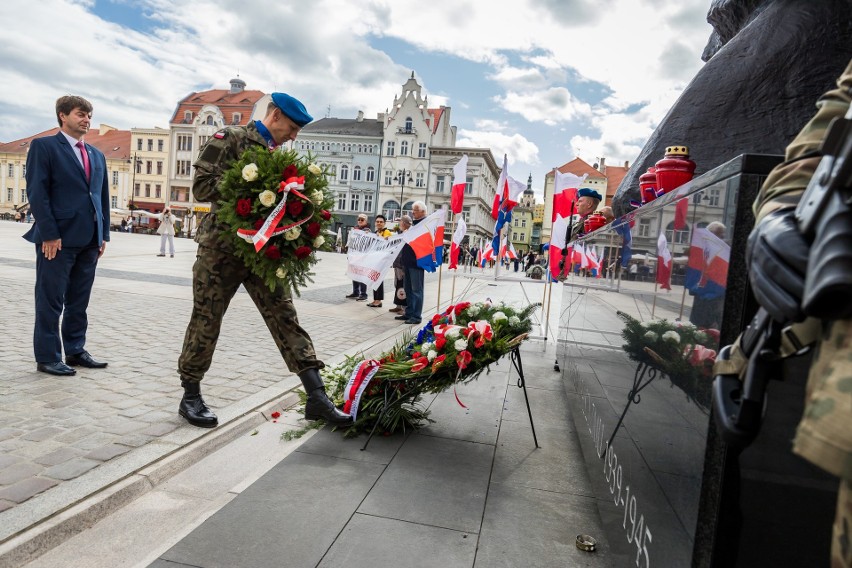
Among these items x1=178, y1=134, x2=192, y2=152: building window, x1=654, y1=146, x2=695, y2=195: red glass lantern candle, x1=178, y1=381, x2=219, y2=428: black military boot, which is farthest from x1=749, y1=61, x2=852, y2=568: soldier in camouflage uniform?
x1=178, y1=134, x2=192, y2=152: building window

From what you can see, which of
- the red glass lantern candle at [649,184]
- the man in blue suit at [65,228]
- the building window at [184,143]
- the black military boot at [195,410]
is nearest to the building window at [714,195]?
the red glass lantern candle at [649,184]

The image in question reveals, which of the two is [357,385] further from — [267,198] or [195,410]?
[267,198]

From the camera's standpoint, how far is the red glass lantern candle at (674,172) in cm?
269

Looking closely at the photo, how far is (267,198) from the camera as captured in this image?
10.9 feet

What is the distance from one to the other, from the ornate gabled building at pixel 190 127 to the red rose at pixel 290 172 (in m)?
71.9

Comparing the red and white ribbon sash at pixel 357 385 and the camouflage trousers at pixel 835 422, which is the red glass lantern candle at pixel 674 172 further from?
the red and white ribbon sash at pixel 357 385

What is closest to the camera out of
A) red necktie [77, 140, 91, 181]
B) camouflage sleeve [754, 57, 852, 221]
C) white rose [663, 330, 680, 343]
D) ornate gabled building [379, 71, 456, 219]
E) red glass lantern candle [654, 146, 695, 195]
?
camouflage sleeve [754, 57, 852, 221]

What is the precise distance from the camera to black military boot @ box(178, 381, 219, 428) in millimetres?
3699

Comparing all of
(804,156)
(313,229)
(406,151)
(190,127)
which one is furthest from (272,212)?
(190,127)

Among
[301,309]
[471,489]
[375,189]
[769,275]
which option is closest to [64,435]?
[471,489]

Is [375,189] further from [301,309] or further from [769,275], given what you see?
[769,275]

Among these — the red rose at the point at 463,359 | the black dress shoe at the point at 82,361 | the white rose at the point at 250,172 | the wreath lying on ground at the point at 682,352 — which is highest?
the white rose at the point at 250,172

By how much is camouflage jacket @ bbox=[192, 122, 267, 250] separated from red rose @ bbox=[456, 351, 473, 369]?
1614mm

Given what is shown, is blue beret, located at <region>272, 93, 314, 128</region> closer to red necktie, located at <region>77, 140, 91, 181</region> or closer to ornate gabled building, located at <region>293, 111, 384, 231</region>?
red necktie, located at <region>77, 140, 91, 181</region>
